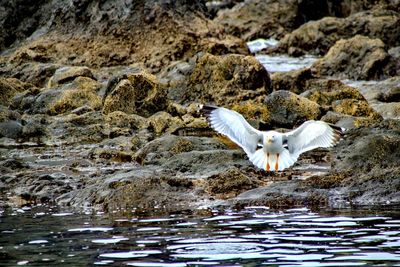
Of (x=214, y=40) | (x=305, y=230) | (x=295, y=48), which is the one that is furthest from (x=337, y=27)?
(x=305, y=230)

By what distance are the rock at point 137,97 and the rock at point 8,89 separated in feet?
9.64

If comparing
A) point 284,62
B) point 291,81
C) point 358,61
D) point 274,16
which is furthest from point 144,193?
point 274,16

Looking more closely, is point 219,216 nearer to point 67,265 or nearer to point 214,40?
point 67,265

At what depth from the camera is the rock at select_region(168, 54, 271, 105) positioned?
2161 centimetres

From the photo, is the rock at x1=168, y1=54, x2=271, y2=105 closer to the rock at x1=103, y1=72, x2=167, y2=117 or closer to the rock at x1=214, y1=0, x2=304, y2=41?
the rock at x1=103, y1=72, x2=167, y2=117

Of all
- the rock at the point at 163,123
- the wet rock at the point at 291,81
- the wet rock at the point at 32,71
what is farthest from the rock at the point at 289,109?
Result: the wet rock at the point at 32,71

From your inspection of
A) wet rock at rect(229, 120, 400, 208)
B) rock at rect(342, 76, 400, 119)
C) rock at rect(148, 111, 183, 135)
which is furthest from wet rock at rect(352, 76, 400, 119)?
wet rock at rect(229, 120, 400, 208)

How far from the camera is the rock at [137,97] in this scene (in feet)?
66.5

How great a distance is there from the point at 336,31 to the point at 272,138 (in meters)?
23.3

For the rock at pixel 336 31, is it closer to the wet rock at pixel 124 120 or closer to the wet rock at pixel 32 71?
the wet rock at pixel 32 71

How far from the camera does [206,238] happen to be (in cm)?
934

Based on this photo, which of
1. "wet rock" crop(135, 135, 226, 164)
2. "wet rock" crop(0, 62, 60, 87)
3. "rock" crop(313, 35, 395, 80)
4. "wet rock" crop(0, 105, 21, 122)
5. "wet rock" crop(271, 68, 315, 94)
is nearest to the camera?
"wet rock" crop(135, 135, 226, 164)

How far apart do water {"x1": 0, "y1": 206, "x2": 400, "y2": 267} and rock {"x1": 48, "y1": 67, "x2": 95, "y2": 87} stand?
11.4 m

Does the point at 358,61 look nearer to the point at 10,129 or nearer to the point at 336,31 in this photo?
the point at 336,31
